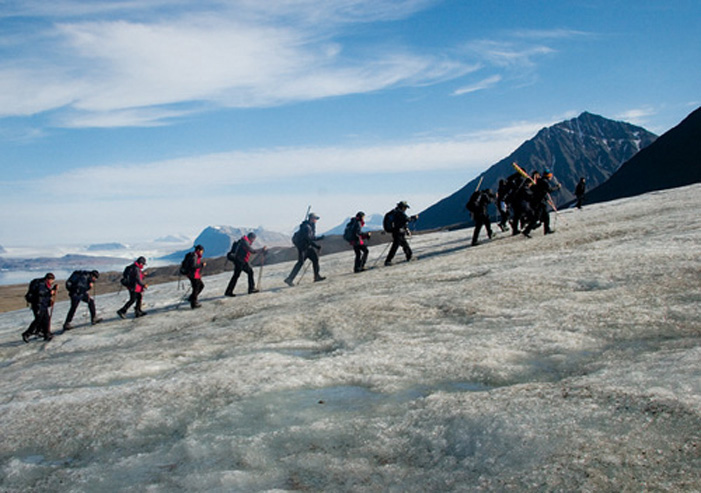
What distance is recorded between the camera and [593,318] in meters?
10.4

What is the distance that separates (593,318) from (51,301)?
18033mm

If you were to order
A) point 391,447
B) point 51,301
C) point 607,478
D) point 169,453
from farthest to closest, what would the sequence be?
point 51,301 < point 169,453 < point 391,447 < point 607,478

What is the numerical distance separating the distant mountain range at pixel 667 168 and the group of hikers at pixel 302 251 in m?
176

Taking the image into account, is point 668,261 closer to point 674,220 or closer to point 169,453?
point 674,220

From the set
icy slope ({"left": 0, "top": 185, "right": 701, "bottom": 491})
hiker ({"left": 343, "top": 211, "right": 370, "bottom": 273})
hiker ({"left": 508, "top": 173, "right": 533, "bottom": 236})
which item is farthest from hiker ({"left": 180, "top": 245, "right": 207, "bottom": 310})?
hiker ({"left": 508, "top": 173, "right": 533, "bottom": 236})

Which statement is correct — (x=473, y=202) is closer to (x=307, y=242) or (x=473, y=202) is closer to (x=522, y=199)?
(x=522, y=199)

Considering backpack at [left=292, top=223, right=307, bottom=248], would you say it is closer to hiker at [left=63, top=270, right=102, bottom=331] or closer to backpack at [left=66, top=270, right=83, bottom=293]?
hiker at [left=63, top=270, right=102, bottom=331]

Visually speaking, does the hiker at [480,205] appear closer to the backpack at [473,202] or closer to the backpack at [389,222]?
the backpack at [473,202]

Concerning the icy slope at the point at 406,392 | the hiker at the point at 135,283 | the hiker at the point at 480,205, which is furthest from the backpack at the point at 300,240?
the hiker at the point at 480,205

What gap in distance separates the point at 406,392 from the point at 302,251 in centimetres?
1486

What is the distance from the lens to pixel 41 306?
18.7 meters

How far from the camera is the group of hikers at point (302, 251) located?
1945cm

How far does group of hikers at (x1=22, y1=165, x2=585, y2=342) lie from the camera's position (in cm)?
1945

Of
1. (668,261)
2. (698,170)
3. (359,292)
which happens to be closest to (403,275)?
(359,292)
